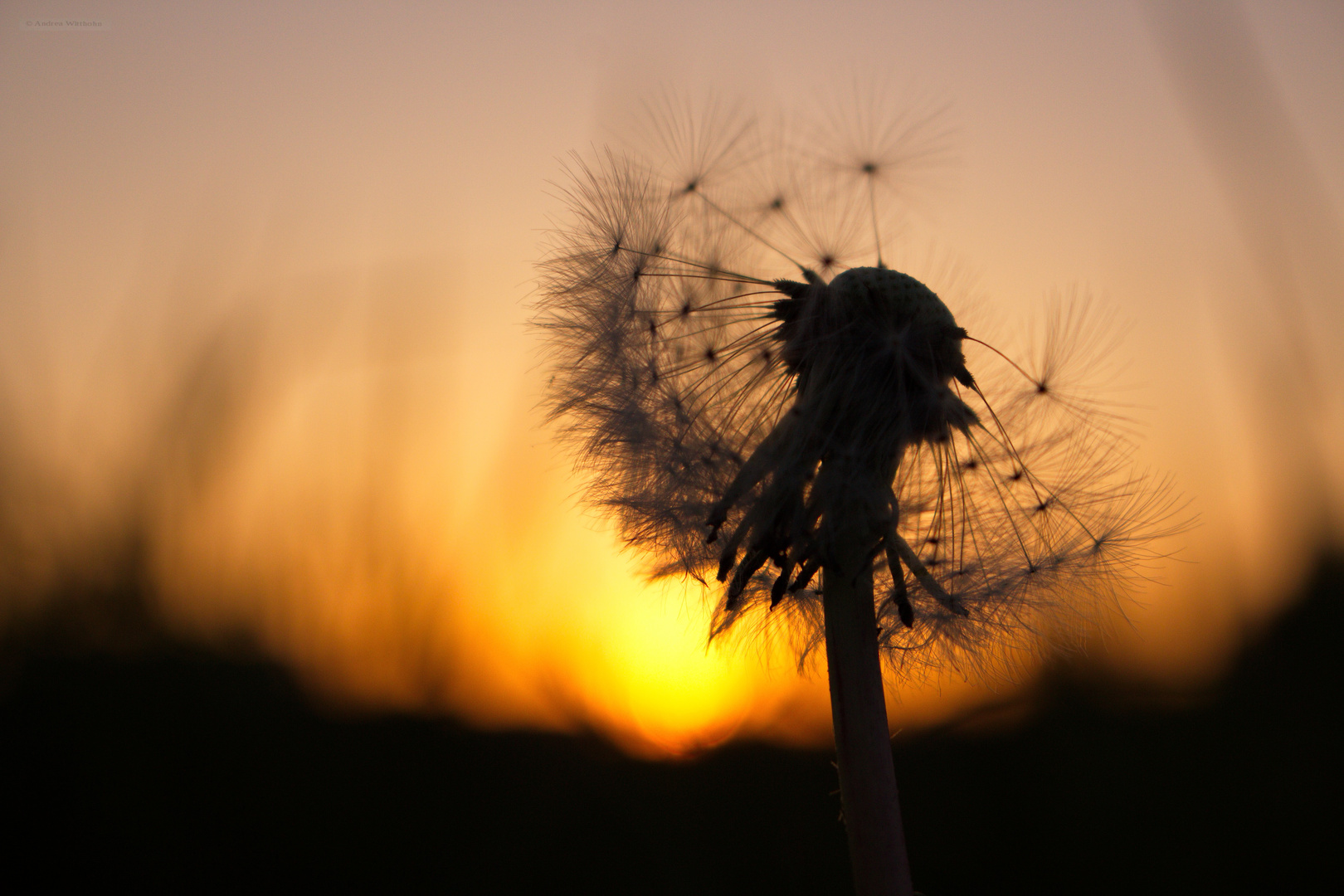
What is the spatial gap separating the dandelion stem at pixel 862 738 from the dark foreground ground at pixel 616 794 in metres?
3.14

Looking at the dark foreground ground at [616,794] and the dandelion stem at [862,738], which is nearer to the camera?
the dandelion stem at [862,738]

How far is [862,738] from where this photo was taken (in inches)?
52.0

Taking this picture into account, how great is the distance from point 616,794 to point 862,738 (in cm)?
345

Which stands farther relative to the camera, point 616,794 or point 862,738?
point 616,794

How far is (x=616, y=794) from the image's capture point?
429 centimetres

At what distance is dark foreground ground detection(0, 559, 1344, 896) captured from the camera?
10.6ft

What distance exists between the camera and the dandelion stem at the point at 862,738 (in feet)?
4.22

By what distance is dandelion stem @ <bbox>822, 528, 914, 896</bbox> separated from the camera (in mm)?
1287

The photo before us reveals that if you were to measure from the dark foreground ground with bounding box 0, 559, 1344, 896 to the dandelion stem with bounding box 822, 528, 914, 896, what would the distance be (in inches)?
124

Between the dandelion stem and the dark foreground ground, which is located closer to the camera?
the dandelion stem

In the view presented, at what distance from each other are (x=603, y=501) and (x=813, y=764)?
3742mm

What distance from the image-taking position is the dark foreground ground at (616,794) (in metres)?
3.24

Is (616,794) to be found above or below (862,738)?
below

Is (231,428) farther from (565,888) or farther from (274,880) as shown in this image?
(565,888)
